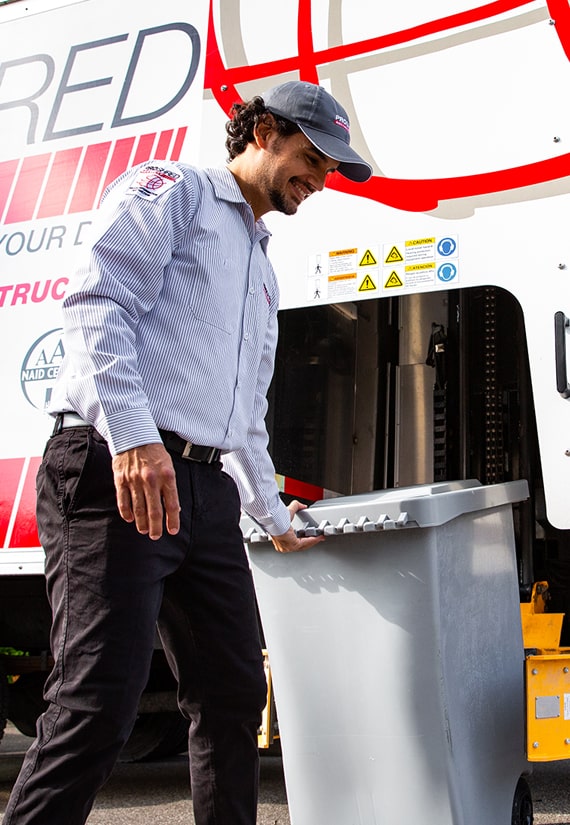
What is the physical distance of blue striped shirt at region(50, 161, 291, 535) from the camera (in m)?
1.67

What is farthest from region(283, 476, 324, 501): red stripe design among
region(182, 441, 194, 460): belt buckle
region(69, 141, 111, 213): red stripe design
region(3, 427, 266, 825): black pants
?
region(182, 441, 194, 460): belt buckle

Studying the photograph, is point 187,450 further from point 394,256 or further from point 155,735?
point 155,735

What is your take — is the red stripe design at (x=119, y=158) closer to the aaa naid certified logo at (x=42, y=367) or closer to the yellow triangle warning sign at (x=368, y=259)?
the aaa naid certified logo at (x=42, y=367)

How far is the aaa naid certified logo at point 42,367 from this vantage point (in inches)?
127

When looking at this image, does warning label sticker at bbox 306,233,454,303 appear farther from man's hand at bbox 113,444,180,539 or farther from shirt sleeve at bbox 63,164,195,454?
man's hand at bbox 113,444,180,539

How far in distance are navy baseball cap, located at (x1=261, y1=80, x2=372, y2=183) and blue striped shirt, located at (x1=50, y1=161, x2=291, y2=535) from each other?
173 mm

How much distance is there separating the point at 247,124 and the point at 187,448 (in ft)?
2.27

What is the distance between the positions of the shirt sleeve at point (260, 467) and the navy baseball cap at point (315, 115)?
0.39 m

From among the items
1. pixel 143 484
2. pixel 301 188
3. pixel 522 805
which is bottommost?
pixel 522 805

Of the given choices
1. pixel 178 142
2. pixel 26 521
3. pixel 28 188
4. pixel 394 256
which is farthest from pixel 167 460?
pixel 28 188

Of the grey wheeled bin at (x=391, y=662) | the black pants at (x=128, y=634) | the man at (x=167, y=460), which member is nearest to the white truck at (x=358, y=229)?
the grey wheeled bin at (x=391, y=662)

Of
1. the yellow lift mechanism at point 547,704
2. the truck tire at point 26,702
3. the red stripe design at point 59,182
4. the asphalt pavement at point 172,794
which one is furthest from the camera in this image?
the truck tire at point 26,702

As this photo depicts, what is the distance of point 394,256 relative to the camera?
282cm

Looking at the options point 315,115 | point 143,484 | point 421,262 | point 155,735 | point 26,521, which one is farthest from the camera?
point 155,735
